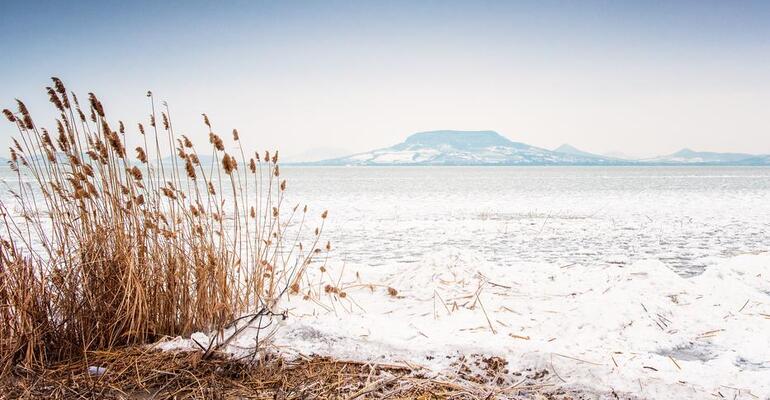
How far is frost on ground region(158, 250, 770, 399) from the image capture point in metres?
2.59

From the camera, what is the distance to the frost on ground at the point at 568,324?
2.59 meters

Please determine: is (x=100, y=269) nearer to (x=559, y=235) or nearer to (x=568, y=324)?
(x=568, y=324)

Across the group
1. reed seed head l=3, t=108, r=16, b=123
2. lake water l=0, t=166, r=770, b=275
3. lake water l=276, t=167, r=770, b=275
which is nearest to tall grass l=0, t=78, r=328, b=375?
reed seed head l=3, t=108, r=16, b=123

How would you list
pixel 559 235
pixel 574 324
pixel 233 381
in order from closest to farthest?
pixel 233 381
pixel 574 324
pixel 559 235

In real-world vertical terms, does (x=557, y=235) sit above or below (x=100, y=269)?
below

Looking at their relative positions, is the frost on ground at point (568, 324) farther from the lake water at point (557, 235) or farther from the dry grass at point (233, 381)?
the lake water at point (557, 235)

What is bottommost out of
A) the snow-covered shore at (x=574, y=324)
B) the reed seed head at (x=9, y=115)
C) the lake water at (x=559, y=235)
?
the lake water at (x=559, y=235)

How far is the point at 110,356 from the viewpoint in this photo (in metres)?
2.97

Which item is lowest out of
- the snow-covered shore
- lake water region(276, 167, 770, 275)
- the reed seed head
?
lake water region(276, 167, 770, 275)

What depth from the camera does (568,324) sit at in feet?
12.4

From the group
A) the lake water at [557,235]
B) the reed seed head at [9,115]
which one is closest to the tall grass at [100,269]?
the reed seed head at [9,115]

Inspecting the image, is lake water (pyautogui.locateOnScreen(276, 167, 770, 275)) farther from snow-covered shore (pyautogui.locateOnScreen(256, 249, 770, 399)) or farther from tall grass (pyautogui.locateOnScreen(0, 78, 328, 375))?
tall grass (pyautogui.locateOnScreen(0, 78, 328, 375))

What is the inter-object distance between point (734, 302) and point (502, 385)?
8.60 feet

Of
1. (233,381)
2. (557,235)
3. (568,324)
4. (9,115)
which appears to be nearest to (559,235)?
(557,235)
